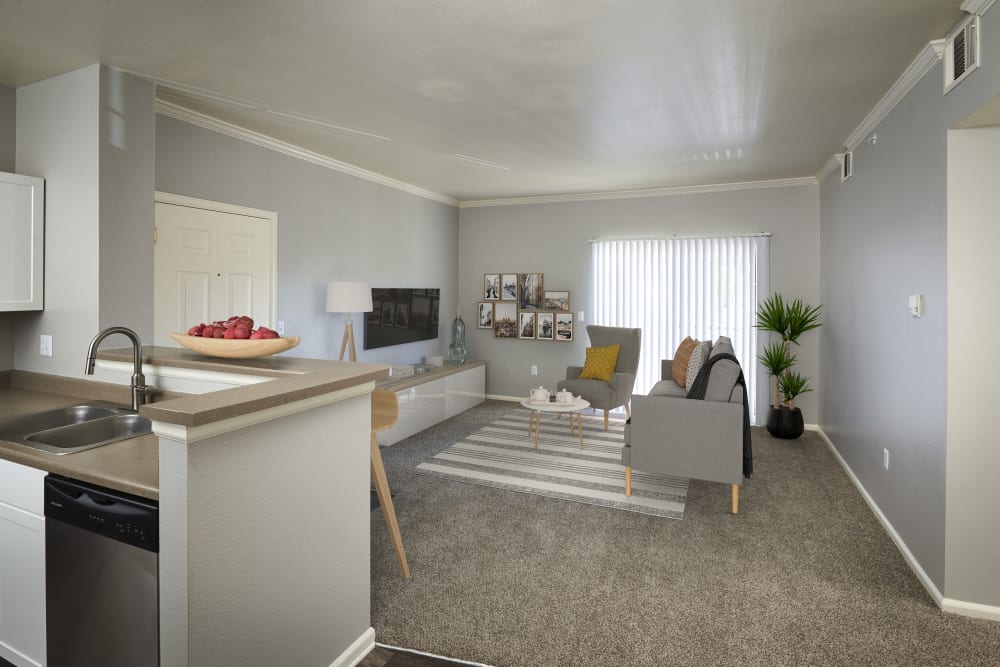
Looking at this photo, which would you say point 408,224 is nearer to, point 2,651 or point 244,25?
point 244,25

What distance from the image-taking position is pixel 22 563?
1846mm

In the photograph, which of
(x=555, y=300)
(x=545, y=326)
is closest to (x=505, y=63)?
(x=555, y=300)

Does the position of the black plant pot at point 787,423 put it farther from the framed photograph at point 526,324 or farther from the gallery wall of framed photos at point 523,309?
the framed photograph at point 526,324

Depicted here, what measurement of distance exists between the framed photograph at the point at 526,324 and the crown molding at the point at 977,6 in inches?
195

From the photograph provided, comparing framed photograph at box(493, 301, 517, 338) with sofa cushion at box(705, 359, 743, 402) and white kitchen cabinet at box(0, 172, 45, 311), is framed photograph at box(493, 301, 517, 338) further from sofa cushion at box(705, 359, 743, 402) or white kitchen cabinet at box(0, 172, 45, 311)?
white kitchen cabinet at box(0, 172, 45, 311)

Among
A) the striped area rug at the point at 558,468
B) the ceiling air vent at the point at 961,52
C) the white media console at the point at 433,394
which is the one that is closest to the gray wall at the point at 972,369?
the ceiling air vent at the point at 961,52

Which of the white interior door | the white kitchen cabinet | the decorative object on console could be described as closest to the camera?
the white kitchen cabinet

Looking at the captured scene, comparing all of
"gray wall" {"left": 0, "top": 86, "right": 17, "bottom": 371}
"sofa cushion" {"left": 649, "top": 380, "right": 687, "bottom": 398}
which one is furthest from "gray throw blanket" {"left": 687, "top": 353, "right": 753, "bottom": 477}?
"gray wall" {"left": 0, "top": 86, "right": 17, "bottom": 371}

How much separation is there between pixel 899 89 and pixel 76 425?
4.27 meters

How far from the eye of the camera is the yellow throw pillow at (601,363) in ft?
18.4

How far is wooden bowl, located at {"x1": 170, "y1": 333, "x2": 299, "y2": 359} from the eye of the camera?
2.14 m

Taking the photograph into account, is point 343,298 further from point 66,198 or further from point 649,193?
point 649,193

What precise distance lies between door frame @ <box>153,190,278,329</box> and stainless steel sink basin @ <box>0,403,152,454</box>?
1.47m

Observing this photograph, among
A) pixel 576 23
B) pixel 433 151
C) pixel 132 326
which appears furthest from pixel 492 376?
pixel 576 23
